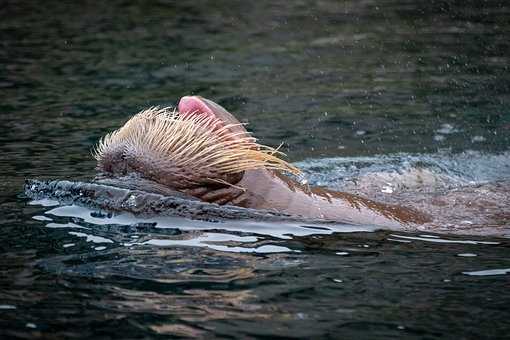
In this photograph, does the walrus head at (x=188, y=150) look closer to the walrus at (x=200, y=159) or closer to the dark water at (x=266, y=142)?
the walrus at (x=200, y=159)

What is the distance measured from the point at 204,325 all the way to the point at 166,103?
21.8 ft

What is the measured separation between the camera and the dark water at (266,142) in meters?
4.55

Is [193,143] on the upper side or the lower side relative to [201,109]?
lower

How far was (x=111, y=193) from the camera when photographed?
5.60 meters

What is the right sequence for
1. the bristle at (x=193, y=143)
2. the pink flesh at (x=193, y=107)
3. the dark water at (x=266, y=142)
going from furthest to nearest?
1. the pink flesh at (x=193, y=107)
2. the bristle at (x=193, y=143)
3. the dark water at (x=266, y=142)

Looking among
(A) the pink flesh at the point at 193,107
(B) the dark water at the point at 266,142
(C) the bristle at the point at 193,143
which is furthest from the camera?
(A) the pink flesh at the point at 193,107

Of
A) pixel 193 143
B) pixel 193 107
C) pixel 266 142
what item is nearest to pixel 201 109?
pixel 193 107

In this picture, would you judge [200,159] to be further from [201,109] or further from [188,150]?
[201,109]

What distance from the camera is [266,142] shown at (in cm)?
925

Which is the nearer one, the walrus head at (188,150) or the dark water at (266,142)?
the dark water at (266,142)

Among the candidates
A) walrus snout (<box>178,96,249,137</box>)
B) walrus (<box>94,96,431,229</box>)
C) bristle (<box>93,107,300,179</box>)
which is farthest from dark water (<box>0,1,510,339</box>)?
walrus snout (<box>178,96,249,137</box>)

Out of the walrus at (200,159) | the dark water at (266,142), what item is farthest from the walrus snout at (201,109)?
the dark water at (266,142)

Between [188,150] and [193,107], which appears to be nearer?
[188,150]

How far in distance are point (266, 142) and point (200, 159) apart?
3831mm
